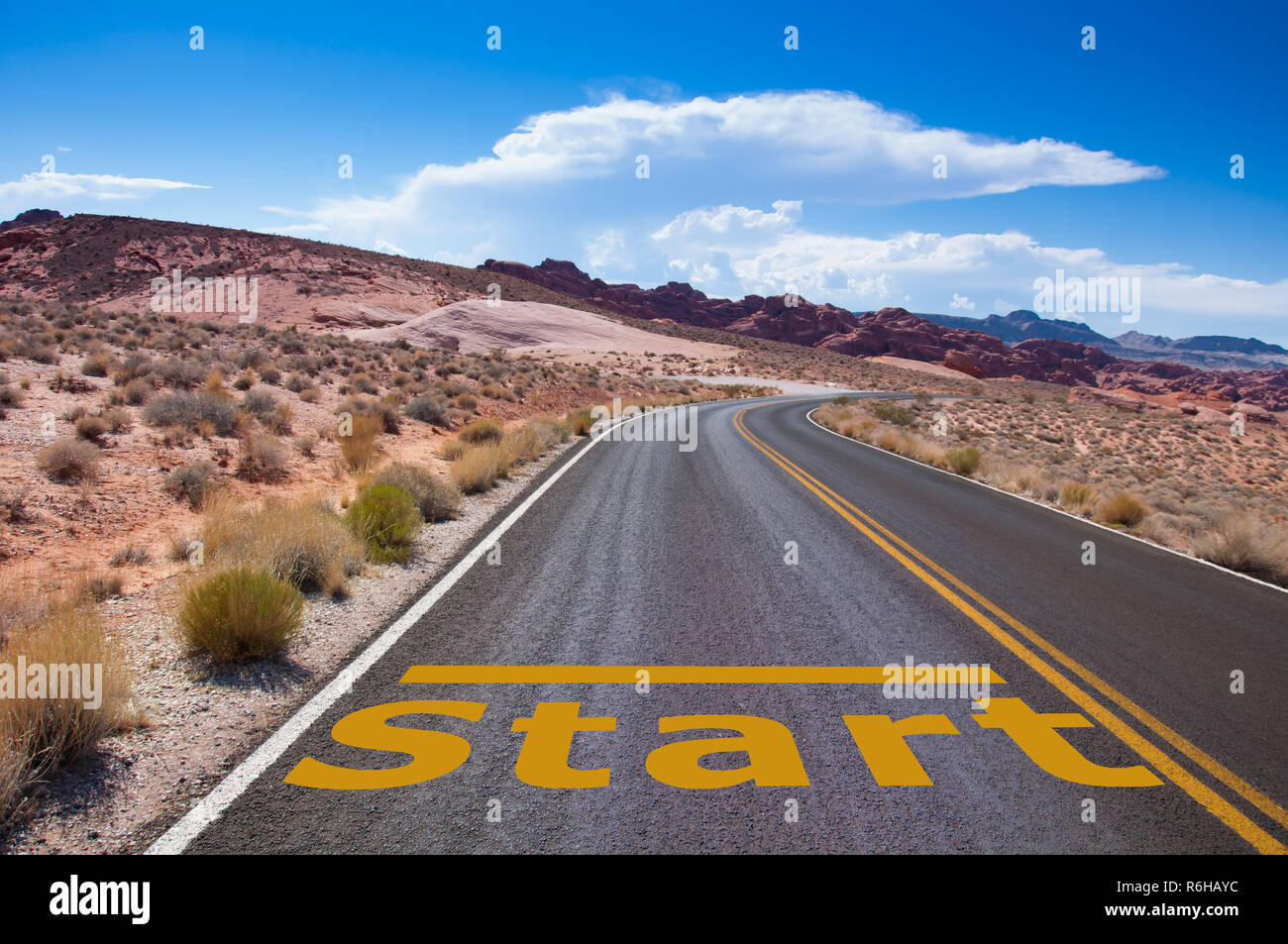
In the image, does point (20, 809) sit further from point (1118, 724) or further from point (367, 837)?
point (1118, 724)

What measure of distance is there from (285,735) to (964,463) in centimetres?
1567

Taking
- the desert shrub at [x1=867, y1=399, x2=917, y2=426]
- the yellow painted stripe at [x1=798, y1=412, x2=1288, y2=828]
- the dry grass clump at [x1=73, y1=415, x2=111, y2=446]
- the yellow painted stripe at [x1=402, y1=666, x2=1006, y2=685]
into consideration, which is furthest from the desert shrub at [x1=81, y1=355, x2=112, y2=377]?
the desert shrub at [x1=867, y1=399, x2=917, y2=426]

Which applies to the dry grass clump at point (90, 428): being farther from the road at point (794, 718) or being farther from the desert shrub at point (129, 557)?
the road at point (794, 718)

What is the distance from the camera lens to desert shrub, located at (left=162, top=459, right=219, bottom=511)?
866cm

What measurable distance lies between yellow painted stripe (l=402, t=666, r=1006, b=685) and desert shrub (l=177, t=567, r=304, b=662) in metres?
1.01

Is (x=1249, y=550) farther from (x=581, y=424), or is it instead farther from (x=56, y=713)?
(x=581, y=424)

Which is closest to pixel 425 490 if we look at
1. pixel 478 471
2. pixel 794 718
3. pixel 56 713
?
pixel 478 471

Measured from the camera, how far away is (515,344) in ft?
194

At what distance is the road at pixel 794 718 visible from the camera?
2865 millimetres

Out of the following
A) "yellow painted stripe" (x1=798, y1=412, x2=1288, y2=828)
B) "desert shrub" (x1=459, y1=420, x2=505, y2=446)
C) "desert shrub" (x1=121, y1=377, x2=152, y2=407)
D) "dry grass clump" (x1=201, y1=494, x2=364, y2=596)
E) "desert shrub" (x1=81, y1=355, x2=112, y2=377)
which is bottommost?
"yellow painted stripe" (x1=798, y1=412, x2=1288, y2=828)

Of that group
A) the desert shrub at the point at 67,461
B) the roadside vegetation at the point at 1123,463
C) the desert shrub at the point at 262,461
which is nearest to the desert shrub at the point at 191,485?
the desert shrub at the point at 67,461

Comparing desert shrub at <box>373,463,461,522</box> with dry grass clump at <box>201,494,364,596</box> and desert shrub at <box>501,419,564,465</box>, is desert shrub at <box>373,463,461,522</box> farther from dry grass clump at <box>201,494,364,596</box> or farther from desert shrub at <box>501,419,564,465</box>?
desert shrub at <box>501,419,564,465</box>

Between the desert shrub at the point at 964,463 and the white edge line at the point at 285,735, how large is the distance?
1318cm

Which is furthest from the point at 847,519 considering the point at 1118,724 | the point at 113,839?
the point at 113,839
